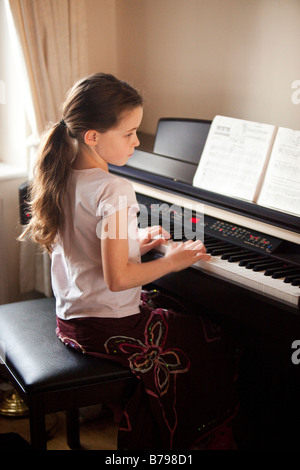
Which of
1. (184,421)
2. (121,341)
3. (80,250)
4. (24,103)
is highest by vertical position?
(24,103)

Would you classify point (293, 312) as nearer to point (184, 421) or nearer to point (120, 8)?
point (184, 421)

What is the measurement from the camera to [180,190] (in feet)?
6.49

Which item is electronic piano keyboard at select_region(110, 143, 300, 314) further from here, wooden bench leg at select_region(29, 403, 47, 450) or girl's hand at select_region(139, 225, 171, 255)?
wooden bench leg at select_region(29, 403, 47, 450)

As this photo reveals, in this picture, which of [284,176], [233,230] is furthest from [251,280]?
[284,176]

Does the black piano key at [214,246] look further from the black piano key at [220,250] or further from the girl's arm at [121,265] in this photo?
the girl's arm at [121,265]

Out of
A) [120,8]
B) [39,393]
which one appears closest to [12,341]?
[39,393]

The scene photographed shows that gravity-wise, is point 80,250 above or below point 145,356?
above

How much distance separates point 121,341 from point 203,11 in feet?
5.12

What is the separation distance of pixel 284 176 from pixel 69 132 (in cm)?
71

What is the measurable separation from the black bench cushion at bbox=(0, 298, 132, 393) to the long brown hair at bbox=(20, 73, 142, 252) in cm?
32

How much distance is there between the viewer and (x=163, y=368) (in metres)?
1.57

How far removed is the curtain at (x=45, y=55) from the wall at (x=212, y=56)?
0.32m

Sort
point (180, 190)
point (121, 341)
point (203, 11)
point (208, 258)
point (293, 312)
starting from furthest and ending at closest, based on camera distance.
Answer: point (203, 11) < point (180, 190) < point (208, 258) < point (121, 341) < point (293, 312)

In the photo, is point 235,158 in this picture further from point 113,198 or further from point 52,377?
point 52,377
